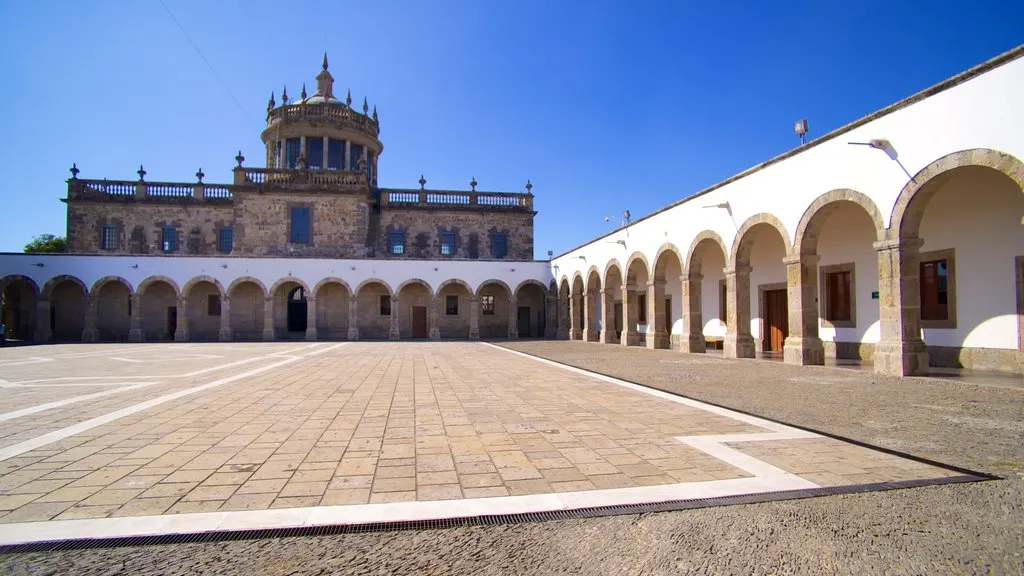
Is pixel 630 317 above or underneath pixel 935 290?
underneath

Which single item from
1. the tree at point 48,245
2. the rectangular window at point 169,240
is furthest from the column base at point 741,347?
the tree at point 48,245

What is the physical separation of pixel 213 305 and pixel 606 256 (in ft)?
64.6

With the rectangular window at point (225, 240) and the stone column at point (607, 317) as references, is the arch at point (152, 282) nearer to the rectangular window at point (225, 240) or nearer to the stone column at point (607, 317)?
the rectangular window at point (225, 240)

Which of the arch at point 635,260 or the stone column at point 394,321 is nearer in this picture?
the arch at point 635,260

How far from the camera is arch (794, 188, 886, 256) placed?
986 cm

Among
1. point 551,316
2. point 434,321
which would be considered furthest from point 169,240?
point 551,316

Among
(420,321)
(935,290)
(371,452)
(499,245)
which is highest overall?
(499,245)

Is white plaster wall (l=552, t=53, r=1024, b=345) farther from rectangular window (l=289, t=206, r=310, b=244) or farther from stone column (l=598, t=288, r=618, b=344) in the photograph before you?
rectangular window (l=289, t=206, r=310, b=244)

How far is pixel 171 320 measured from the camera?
83.7 feet

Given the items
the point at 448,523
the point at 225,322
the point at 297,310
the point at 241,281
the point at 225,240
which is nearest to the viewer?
the point at 448,523

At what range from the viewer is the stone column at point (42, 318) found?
22.9 m

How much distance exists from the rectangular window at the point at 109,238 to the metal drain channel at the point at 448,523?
31.8 meters

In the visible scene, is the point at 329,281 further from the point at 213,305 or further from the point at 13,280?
the point at 13,280

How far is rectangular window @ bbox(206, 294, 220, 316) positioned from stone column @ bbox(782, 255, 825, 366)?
25.5m
